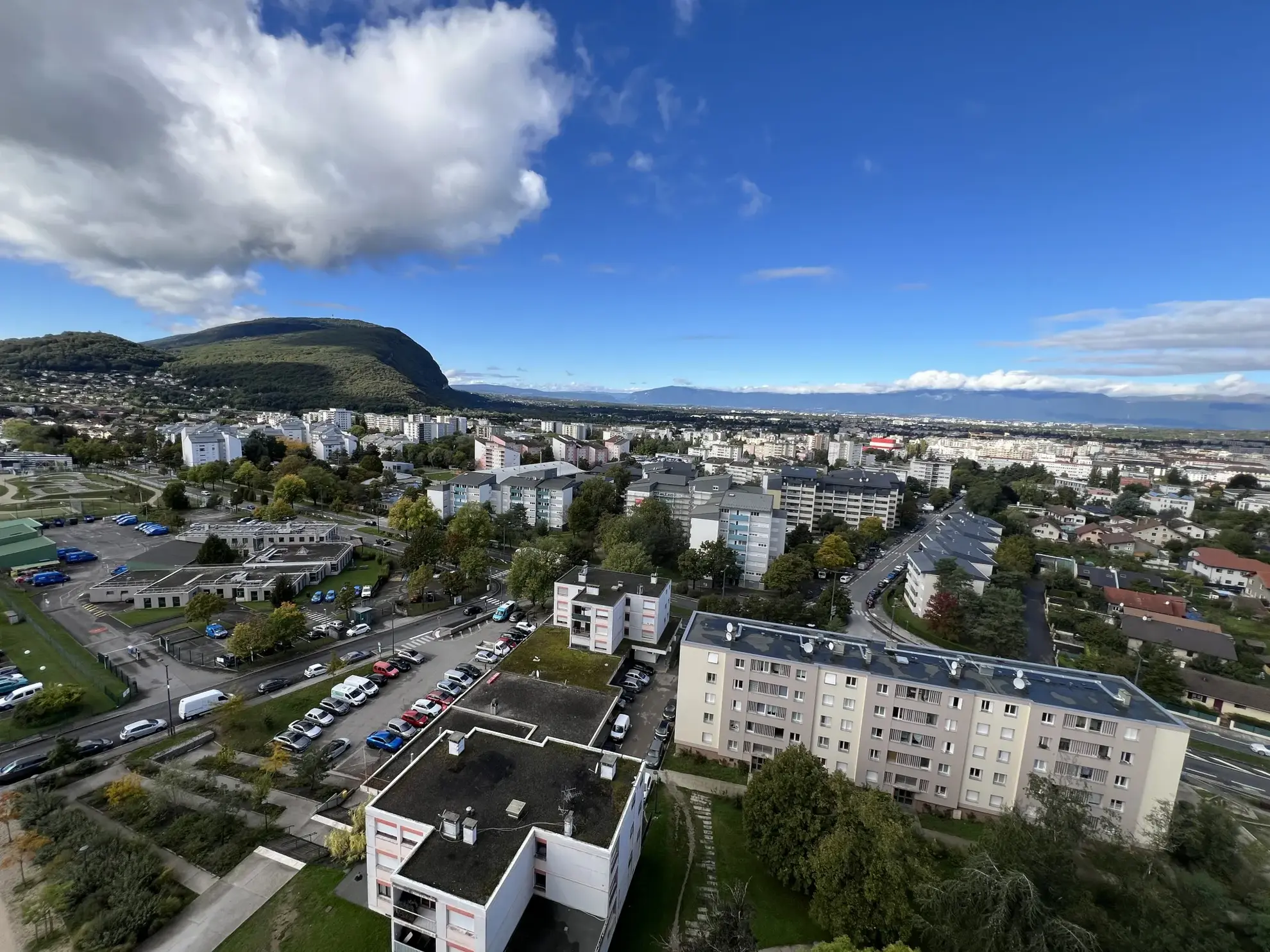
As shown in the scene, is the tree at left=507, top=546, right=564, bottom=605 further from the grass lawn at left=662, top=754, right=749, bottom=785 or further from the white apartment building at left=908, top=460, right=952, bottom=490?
the white apartment building at left=908, top=460, right=952, bottom=490

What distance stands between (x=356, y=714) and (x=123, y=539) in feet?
123

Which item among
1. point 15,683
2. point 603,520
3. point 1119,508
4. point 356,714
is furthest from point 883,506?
point 15,683

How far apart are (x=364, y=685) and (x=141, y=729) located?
7684 mm

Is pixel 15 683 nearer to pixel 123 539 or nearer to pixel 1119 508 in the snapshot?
pixel 123 539

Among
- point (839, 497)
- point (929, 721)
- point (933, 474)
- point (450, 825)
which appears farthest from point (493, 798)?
point (933, 474)

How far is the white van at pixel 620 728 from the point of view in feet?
74.4

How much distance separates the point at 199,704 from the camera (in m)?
22.4

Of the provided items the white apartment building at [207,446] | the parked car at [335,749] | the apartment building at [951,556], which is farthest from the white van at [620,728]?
the white apartment building at [207,446]

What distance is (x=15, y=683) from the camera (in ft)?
76.8

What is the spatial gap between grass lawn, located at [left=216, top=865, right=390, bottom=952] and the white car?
7879 mm

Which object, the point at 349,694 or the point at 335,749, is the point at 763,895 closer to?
the point at 335,749

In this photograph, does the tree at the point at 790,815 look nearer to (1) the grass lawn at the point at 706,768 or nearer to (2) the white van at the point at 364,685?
(1) the grass lawn at the point at 706,768

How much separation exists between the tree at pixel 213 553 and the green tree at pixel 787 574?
128ft

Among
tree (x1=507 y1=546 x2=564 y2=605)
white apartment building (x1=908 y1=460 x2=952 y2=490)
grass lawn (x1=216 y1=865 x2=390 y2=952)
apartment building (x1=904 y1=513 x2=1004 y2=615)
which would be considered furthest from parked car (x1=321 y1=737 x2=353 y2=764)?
white apartment building (x1=908 y1=460 x2=952 y2=490)
